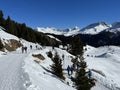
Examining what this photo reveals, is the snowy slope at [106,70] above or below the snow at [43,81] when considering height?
below

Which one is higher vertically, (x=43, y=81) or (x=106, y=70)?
(x=43, y=81)

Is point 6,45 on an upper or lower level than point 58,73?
upper

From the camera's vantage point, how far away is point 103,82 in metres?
45.4

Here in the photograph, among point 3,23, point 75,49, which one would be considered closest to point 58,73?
point 75,49

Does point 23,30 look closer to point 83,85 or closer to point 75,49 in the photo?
point 75,49

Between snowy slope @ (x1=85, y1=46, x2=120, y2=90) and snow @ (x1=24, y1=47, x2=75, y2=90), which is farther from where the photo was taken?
snowy slope @ (x1=85, y1=46, x2=120, y2=90)

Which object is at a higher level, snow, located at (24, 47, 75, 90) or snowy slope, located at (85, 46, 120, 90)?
snow, located at (24, 47, 75, 90)

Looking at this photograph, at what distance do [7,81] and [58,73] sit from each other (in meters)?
15.8

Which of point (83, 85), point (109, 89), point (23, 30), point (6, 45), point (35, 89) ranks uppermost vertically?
point (23, 30)

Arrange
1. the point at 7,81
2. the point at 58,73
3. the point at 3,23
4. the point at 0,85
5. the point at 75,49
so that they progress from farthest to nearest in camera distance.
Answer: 1. the point at 3,23
2. the point at 75,49
3. the point at 58,73
4. the point at 7,81
5. the point at 0,85

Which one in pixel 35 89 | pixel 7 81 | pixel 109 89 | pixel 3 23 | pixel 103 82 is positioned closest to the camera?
pixel 35 89

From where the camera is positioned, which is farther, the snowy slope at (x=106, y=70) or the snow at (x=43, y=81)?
the snowy slope at (x=106, y=70)

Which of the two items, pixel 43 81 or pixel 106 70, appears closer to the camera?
pixel 43 81

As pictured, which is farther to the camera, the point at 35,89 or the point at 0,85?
the point at 0,85
